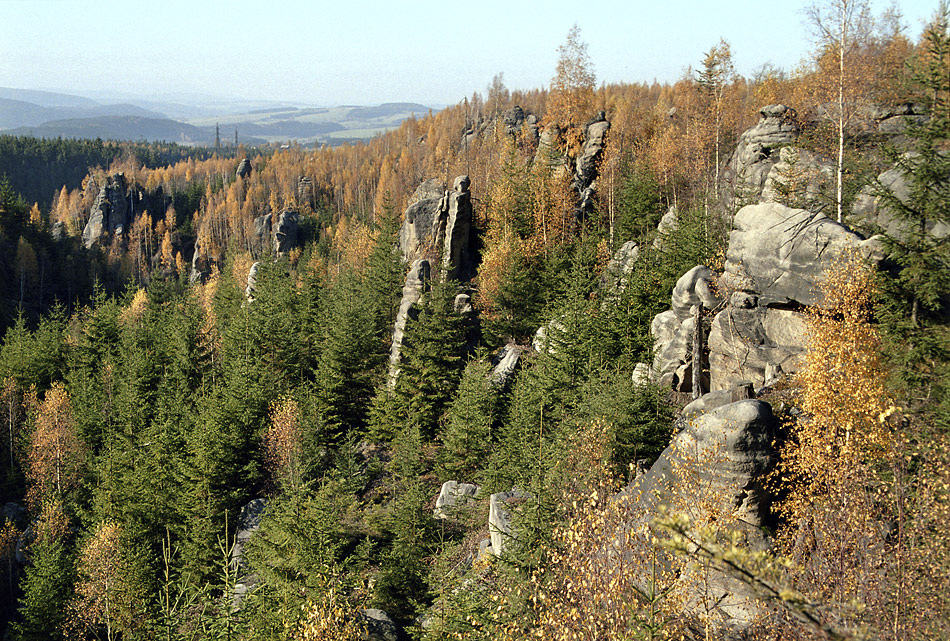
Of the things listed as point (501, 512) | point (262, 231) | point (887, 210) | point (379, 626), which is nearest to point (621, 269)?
point (887, 210)

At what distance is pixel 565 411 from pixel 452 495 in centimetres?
807

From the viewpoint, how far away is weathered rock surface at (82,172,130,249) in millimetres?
140875

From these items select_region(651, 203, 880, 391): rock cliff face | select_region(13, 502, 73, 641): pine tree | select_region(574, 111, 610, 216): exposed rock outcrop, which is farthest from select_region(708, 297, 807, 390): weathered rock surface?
select_region(13, 502, 73, 641): pine tree

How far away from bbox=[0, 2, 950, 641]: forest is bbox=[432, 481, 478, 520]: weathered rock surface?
0.16 meters

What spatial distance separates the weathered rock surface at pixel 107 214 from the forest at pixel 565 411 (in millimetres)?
91778

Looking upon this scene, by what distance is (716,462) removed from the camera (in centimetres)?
1691

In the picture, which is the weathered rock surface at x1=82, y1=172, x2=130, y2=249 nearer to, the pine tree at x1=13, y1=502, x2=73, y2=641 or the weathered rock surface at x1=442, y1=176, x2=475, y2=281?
the weathered rock surface at x1=442, y1=176, x2=475, y2=281

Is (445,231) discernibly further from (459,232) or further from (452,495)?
(452,495)

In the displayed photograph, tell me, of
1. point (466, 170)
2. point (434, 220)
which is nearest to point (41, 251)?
point (466, 170)

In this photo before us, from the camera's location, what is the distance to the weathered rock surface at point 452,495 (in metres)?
29.1

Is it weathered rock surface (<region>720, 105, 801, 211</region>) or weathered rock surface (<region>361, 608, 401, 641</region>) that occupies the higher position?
weathered rock surface (<region>720, 105, 801, 211</region>)

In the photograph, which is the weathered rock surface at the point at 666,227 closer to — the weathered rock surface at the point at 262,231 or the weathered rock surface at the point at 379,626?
the weathered rock surface at the point at 379,626

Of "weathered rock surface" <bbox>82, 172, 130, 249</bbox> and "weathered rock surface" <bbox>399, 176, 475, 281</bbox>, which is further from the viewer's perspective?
"weathered rock surface" <bbox>82, 172, 130, 249</bbox>

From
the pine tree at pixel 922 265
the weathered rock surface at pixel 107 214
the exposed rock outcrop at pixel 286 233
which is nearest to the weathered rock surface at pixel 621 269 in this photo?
the pine tree at pixel 922 265
